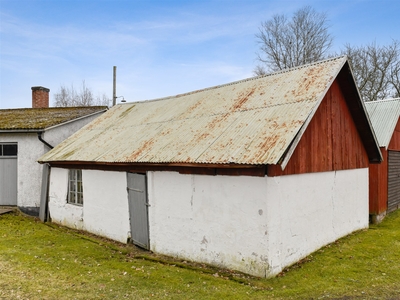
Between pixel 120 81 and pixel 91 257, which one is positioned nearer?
pixel 91 257

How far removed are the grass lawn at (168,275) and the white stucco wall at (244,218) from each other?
32cm

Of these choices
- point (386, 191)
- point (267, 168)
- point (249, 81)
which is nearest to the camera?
point (267, 168)

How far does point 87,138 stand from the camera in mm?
12648

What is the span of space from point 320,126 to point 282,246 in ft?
11.1

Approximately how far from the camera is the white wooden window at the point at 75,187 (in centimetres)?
1142

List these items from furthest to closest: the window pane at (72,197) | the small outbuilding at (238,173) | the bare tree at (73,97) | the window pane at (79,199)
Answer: the bare tree at (73,97) → the window pane at (72,197) → the window pane at (79,199) → the small outbuilding at (238,173)

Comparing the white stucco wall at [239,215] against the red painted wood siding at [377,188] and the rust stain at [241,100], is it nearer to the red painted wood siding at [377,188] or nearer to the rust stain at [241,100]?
the rust stain at [241,100]

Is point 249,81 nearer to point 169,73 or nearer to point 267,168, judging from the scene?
point 267,168

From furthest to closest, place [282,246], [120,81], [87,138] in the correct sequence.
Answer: [120,81] → [87,138] → [282,246]

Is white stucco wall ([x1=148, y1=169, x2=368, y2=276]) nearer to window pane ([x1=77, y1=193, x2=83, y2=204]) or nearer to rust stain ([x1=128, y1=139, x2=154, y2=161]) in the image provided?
rust stain ([x1=128, y1=139, x2=154, y2=161])

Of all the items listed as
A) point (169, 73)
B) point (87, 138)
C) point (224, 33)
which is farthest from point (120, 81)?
point (87, 138)

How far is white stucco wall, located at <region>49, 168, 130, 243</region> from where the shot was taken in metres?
9.55

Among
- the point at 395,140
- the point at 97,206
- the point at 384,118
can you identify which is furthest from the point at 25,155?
the point at 395,140

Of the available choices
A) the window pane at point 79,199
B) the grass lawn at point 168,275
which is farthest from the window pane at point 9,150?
the grass lawn at point 168,275
